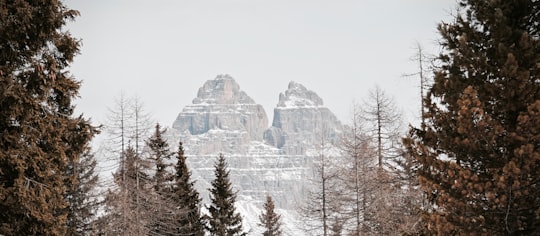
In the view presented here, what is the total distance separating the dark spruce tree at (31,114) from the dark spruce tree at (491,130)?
6137mm

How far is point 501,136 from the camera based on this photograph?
725cm

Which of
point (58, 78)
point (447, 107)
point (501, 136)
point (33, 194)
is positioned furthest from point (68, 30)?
point (501, 136)

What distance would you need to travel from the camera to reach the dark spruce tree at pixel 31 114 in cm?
780

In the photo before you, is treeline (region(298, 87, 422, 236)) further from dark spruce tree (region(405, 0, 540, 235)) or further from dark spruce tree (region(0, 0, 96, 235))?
dark spruce tree (region(0, 0, 96, 235))

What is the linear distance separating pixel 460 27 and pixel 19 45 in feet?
24.1

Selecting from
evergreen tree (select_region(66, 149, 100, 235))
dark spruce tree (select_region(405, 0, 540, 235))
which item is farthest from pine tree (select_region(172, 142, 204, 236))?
dark spruce tree (select_region(405, 0, 540, 235))

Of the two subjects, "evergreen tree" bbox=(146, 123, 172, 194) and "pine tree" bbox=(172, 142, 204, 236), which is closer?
"evergreen tree" bbox=(146, 123, 172, 194)

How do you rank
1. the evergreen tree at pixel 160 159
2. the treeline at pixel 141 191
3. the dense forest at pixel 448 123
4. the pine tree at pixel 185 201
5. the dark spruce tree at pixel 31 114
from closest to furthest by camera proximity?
the dense forest at pixel 448 123
the dark spruce tree at pixel 31 114
the treeline at pixel 141 191
the evergreen tree at pixel 160 159
the pine tree at pixel 185 201

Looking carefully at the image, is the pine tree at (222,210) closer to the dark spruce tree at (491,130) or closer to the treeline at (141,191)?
the treeline at (141,191)

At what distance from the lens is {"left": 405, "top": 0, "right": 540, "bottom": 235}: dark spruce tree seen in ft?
22.2

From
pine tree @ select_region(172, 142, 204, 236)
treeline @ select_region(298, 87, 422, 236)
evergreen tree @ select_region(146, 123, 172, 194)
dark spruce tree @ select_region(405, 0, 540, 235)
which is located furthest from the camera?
pine tree @ select_region(172, 142, 204, 236)

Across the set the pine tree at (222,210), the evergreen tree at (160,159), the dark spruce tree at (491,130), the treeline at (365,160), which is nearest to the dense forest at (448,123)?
the dark spruce tree at (491,130)

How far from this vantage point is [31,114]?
26.3 ft

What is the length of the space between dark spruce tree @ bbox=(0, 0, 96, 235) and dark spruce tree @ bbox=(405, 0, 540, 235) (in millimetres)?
6137
